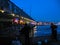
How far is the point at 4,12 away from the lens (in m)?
5.18

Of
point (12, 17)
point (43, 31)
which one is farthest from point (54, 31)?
point (12, 17)

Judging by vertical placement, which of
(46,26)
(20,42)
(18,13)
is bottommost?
(20,42)

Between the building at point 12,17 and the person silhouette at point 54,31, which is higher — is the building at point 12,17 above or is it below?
above

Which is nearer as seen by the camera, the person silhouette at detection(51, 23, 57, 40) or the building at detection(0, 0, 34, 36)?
the building at detection(0, 0, 34, 36)

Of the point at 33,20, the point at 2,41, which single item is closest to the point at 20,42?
the point at 2,41

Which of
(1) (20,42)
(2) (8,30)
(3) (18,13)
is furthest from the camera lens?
(3) (18,13)

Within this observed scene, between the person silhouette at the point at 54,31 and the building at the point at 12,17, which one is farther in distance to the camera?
the person silhouette at the point at 54,31

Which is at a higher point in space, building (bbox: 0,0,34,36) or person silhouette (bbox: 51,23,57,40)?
building (bbox: 0,0,34,36)

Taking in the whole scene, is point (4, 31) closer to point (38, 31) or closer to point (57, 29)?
point (38, 31)

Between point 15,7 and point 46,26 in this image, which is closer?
point 46,26

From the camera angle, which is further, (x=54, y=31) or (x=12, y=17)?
(x=54, y=31)

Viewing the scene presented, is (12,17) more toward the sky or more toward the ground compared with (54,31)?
more toward the sky

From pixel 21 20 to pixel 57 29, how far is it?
949mm

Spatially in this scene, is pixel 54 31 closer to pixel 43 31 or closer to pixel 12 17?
pixel 43 31
